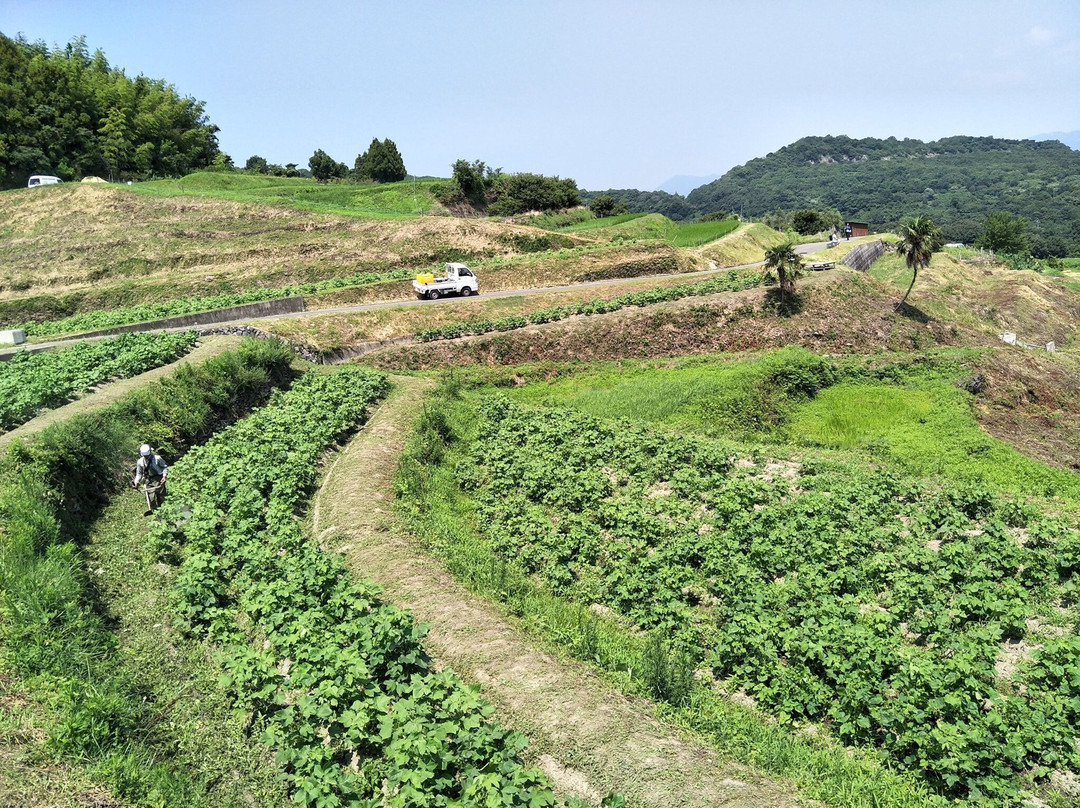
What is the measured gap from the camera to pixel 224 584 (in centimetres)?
1077

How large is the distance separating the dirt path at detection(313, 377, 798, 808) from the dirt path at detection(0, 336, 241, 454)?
7.02 m

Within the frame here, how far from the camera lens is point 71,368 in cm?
1969

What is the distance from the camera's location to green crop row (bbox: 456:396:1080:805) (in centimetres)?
813

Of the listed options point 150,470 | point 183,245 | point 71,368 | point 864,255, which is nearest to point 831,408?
point 150,470

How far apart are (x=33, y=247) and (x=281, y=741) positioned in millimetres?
52556

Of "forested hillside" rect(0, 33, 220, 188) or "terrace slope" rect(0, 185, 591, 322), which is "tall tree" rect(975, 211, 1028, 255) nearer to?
"terrace slope" rect(0, 185, 591, 322)

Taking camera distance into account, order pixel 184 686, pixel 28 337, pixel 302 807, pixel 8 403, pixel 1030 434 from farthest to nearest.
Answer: pixel 28 337 → pixel 1030 434 → pixel 8 403 → pixel 184 686 → pixel 302 807

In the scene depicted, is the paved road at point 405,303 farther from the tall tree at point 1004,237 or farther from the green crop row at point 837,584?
the tall tree at point 1004,237

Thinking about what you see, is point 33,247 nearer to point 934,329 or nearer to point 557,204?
point 557,204

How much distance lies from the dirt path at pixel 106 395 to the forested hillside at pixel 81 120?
52648mm

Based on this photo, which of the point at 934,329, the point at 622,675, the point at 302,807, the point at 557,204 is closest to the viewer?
the point at 302,807

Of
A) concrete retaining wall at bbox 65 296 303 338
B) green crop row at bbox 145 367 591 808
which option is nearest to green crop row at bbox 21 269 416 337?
concrete retaining wall at bbox 65 296 303 338

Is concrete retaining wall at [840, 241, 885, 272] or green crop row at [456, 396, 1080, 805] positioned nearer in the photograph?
green crop row at [456, 396, 1080, 805]

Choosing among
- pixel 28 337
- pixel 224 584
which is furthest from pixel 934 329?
pixel 28 337
